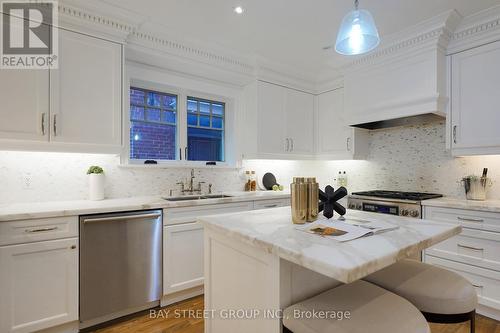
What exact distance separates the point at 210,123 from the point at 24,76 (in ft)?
6.15

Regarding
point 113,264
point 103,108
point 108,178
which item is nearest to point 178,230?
point 113,264

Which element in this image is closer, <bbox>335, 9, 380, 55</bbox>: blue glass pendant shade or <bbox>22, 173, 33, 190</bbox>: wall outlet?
<bbox>335, 9, 380, 55</bbox>: blue glass pendant shade

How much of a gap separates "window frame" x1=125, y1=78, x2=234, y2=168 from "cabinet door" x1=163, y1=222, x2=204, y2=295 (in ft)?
2.77

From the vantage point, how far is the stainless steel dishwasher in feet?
6.28

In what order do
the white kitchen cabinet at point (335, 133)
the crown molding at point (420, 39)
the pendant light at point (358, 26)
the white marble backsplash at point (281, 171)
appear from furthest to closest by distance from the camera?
1. the white kitchen cabinet at point (335, 133)
2. the crown molding at point (420, 39)
3. the white marble backsplash at point (281, 171)
4. the pendant light at point (358, 26)

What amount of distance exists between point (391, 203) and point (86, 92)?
2988 mm

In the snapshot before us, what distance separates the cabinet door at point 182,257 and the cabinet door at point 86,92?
95 centimetres

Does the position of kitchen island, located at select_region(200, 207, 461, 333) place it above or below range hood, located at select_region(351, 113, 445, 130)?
below

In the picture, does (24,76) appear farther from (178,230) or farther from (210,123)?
(210,123)

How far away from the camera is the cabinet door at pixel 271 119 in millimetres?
3262

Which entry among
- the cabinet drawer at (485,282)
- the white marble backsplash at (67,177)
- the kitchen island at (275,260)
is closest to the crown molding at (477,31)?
the cabinet drawer at (485,282)

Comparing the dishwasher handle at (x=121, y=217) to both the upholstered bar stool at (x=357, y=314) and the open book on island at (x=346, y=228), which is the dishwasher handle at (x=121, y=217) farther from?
the upholstered bar stool at (x=357, y=314)

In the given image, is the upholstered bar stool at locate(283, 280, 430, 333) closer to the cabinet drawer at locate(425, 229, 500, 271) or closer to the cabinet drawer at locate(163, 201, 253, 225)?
the cabinet drawer at locate(163, 201, 253, 225)

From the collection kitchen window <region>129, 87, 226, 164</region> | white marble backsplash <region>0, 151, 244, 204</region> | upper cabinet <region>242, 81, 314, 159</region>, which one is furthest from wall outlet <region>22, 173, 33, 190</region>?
upper cabinet <region>242, 81, 314, 159</region>
